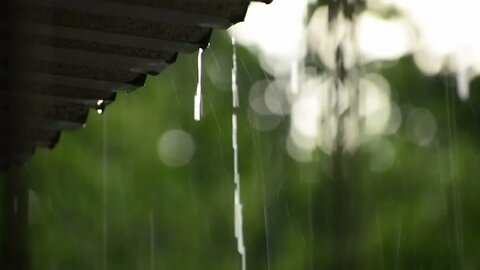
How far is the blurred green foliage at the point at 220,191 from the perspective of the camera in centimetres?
1345

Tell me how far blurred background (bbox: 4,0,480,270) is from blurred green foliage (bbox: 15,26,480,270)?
23 mm

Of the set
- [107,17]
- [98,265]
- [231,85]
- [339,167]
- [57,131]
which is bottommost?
[98,265]

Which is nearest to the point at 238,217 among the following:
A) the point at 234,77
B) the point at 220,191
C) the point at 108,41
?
the point at 220,191

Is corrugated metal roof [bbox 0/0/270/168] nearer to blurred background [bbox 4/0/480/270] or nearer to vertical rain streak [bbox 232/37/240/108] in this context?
blurred background [bbox 4/0/480/270]

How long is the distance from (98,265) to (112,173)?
6.88 feet

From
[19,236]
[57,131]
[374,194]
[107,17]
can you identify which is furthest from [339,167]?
[374,194]

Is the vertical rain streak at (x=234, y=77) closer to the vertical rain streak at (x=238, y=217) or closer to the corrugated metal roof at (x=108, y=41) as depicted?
the vertical rain streak at (x=238, y=217)

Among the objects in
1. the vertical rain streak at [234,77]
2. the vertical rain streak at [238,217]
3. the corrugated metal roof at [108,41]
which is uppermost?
the vertical rain streak at [234,77]

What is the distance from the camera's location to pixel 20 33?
76.7 inches

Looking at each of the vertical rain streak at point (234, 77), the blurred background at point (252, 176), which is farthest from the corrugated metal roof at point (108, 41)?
the vertical rain streak at point (234, 77)

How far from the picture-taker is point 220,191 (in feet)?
49.2

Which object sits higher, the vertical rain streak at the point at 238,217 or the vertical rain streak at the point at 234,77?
the vertical rain streak at the point at 234,77

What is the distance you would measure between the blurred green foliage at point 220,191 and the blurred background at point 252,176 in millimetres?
23

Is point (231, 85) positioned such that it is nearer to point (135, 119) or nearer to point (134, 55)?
point (135, 119)
